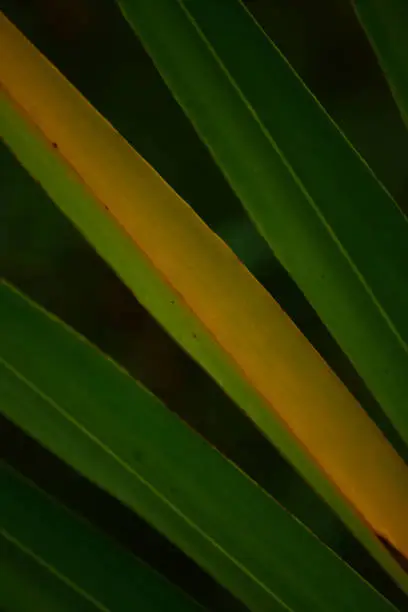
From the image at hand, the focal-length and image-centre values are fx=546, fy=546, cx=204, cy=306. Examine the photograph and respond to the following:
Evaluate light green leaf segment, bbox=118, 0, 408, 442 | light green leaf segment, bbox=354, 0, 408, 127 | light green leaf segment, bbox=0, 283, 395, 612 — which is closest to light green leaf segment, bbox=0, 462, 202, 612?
light green leaf segment, bbox=0, 283, 395, 612

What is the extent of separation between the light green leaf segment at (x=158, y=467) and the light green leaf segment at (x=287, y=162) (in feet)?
0.52

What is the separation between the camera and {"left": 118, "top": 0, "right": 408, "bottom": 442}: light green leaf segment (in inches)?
15.0

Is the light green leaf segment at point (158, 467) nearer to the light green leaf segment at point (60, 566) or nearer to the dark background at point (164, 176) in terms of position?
the light green leaf segment at point (60, 566)

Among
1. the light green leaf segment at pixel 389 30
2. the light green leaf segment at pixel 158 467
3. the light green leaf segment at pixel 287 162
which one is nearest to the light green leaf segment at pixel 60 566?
the light green leaf segment at pixel 158 467

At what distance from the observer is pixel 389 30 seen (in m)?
0.39

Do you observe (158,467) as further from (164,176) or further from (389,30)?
(164,176)

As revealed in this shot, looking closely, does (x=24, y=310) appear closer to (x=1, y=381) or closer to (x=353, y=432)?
(x=1, y=381)

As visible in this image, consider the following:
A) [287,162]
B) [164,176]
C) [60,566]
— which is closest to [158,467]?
[60,566]

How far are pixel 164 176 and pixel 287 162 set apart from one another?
0.42 meters

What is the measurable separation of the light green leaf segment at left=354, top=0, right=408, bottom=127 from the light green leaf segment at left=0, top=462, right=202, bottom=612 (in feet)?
1.44

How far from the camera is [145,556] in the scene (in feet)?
2.53

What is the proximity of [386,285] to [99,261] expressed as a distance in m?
0.48

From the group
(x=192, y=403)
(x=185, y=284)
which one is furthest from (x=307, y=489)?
(x=185, y=284)

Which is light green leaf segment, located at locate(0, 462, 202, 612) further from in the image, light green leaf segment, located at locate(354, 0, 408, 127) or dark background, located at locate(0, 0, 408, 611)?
light green leaf segment, located at locate(354, 0, 408, 127)
